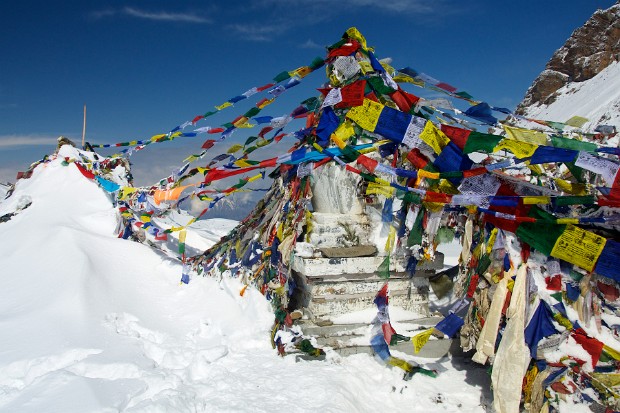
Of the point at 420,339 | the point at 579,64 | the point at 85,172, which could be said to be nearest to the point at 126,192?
the point at 85,172

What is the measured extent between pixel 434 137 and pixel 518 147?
31.2 inches

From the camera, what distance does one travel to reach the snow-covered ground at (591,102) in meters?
39.4

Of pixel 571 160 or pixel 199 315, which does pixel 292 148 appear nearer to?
pixel 199 315

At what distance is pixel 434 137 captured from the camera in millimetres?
4246

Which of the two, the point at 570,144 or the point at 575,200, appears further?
the point at 570,144

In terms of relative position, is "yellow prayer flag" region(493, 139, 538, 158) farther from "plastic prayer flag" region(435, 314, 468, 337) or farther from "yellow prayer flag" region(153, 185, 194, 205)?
"yellow prayer flag" region(153, 185, 194, 205)

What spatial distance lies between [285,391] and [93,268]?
287 centimetres

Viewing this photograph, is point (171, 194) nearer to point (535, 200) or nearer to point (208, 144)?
point (208, 144)

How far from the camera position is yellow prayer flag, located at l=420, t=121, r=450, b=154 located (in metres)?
4.21

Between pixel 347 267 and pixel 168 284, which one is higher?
pixel 347 267

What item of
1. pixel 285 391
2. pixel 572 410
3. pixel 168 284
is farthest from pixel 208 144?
pixel 572 410

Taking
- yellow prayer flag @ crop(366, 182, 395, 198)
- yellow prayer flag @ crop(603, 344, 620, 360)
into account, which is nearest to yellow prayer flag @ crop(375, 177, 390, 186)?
yellow prayer flag @ crop(366, 182, 395, 198)

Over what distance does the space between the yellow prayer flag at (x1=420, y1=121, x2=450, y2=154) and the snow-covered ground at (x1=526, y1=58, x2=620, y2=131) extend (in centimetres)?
2864

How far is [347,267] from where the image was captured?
448 centimetres
